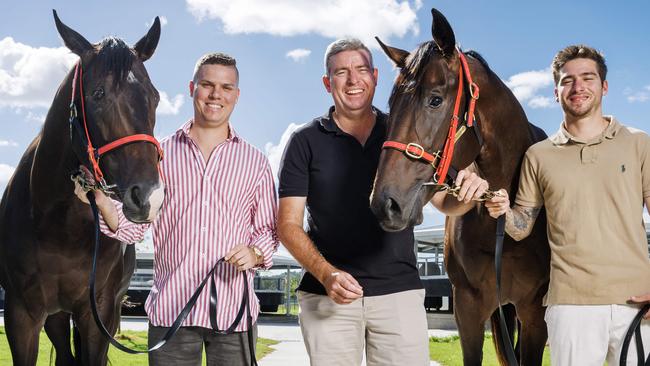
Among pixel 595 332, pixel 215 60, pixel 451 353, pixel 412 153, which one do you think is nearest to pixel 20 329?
pixel 215 60

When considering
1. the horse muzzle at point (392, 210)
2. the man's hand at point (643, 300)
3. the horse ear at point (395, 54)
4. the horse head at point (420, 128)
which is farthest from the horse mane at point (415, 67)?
the man's hand at point (643, 300)

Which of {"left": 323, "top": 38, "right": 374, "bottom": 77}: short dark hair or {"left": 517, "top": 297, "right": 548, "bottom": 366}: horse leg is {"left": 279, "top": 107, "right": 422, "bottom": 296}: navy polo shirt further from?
{"left": 517, "top": 297, "right": 548, "bottom": 366}: horse leg

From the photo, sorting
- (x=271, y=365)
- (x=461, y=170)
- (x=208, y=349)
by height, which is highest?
(x=461, y=170)

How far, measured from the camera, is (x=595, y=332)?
2.97 m

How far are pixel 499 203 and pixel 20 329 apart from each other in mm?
2907

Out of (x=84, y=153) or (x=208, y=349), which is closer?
(x=208, y=349)

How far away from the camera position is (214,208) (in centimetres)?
300

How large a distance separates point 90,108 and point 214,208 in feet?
2.55

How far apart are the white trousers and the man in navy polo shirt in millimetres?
628

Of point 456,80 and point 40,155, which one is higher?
point 456,80

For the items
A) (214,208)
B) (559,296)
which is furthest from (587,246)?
(214,208)

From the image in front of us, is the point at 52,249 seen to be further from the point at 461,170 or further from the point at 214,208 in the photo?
the point at 461,170

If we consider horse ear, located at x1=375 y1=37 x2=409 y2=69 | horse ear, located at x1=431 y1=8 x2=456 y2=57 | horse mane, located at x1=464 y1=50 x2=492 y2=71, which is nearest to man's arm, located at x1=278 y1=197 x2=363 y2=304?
horse ear, located at x1=375 y1=37 x2=409 y2=69

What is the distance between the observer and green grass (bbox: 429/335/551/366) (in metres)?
7.71
